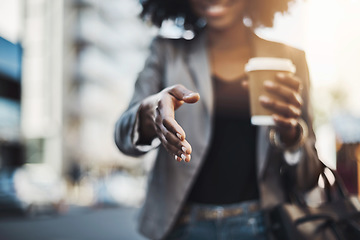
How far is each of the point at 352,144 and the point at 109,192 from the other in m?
12.0

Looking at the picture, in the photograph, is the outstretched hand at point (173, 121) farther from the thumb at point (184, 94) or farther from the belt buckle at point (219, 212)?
the belt buckle at point (219, 212)

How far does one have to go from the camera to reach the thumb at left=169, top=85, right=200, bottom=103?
835mm

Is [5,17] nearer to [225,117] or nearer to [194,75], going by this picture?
[194,75]

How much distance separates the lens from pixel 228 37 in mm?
1507

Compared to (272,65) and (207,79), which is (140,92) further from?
(272,65)

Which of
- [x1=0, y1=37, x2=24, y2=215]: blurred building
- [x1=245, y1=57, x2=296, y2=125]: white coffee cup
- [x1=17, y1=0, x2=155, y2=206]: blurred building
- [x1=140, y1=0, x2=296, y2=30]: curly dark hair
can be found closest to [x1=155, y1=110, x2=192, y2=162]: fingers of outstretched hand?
[x1=245, y1=57, x2=296, y2=125]: white coffee cup

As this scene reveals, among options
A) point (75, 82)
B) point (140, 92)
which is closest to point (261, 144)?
point (140, 92)

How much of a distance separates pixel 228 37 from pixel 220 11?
0.13 meters

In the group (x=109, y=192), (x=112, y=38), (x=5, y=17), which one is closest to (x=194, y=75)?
(x=5, y=17)

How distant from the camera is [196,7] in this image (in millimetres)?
1484

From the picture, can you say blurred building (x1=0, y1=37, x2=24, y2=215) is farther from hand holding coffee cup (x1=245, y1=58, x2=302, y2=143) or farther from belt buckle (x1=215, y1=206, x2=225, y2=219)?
hand holding coffee cup (x1=245, y1=58, x2=302, y2=143)

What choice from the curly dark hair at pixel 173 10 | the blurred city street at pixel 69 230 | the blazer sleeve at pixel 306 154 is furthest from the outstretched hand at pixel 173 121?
the blurred city street at pixel 69 230

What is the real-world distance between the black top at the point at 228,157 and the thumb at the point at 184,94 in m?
0.54

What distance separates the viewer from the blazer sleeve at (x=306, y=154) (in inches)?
51.7
